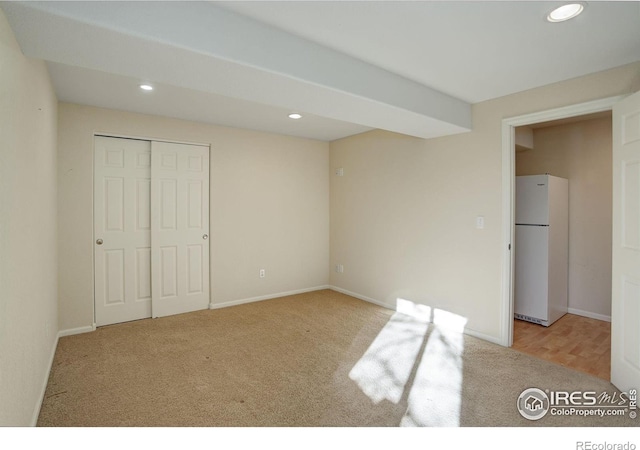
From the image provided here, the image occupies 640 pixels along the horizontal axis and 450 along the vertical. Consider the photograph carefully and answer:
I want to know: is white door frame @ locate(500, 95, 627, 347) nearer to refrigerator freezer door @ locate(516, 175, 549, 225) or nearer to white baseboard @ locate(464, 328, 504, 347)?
white baseboard @ locate(464, 328, 504, 347)

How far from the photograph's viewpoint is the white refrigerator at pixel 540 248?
3.85 metres

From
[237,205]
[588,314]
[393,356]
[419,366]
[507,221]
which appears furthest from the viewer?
[237,205]

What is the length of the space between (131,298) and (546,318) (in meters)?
4.72

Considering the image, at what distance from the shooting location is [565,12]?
1.85 metres

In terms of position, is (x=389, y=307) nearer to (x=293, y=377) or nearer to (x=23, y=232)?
(x=293, y=377)

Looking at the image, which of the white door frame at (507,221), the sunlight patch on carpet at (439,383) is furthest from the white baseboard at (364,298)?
the white door frame at (507,221)

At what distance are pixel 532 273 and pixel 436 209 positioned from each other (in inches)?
55.1

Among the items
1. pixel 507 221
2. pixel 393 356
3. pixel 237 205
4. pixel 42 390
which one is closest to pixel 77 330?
pixel 42 390

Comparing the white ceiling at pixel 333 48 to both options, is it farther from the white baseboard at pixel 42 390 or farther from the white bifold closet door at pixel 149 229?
the white baseboard at pixel 42 390
